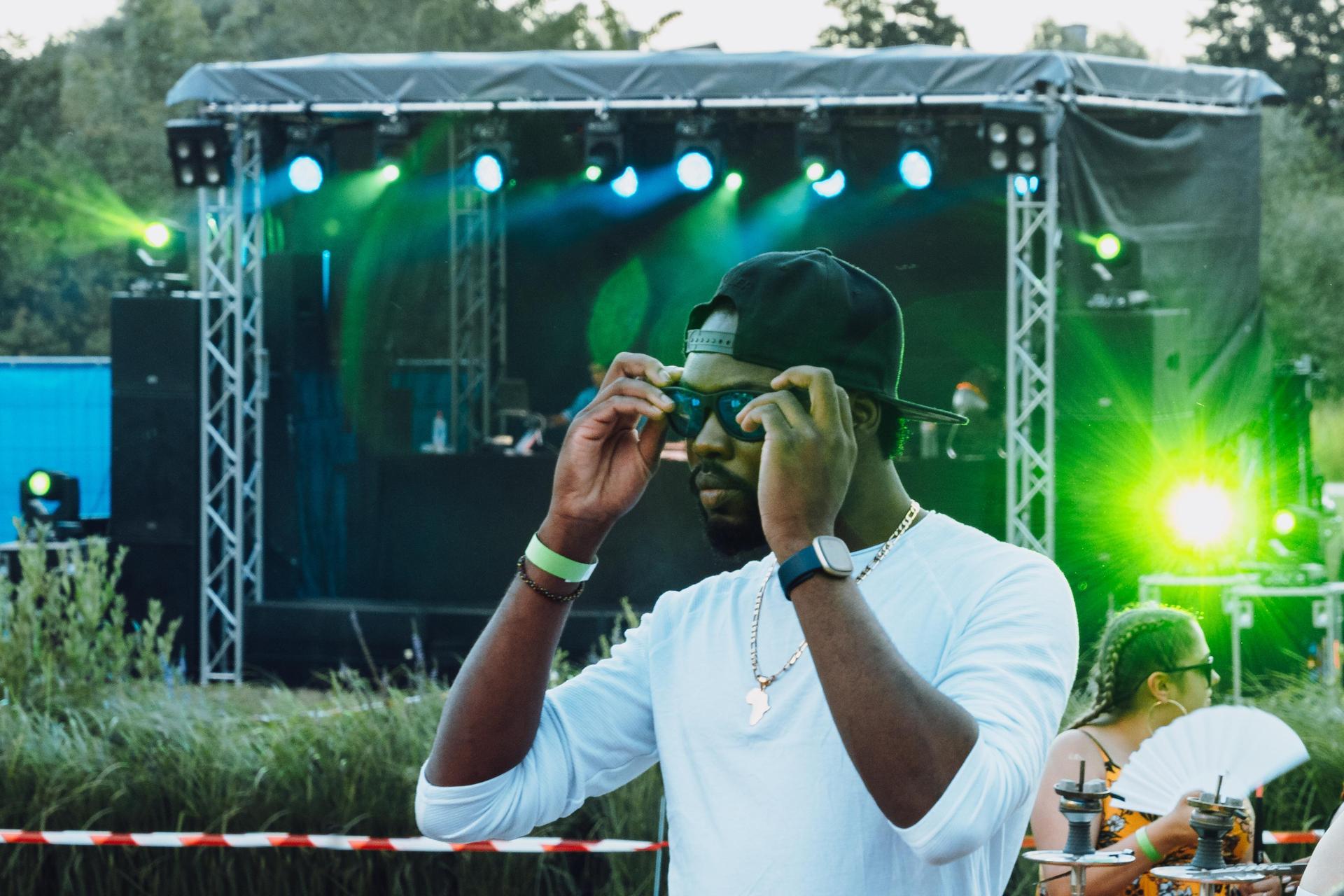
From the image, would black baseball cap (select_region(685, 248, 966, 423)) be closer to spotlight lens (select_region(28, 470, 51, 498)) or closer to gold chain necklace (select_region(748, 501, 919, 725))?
gold chain necklace (select_region(748, 501, 919, 725))

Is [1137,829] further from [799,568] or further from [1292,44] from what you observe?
[1292,44]

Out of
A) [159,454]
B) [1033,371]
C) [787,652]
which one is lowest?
[787,652]

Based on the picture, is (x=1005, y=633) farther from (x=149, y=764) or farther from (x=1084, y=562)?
(x=1084, y=562)

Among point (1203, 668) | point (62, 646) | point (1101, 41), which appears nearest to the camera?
point (1203, 668)

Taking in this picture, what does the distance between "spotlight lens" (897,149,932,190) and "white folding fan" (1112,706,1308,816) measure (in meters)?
7.49

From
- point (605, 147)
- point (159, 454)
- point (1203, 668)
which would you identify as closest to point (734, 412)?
point (1203, 668)

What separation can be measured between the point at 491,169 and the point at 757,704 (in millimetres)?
9407

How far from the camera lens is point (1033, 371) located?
9.70 metres

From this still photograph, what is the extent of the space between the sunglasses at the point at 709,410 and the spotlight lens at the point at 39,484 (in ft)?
34.0

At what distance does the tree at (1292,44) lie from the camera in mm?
38938

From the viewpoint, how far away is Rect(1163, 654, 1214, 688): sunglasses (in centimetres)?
361

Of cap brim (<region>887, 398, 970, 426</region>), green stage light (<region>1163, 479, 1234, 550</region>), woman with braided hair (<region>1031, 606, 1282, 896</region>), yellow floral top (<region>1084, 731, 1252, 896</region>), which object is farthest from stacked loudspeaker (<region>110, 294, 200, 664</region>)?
cap brim (<region>887, 398, 970, 426</region>)

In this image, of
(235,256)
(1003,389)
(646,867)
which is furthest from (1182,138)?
(646,867)

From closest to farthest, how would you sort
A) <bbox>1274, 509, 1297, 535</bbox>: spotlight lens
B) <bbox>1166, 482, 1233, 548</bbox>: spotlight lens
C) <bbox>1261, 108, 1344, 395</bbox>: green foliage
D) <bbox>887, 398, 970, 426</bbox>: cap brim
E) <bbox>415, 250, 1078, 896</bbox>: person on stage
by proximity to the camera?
<bbox>415, 250, 1078, 896</bbox>: person on stage → <bbox>887, 398, 970, 426</bbox>: cap brim → <bbox>1166, 482, 1233, 548</bbox>: spotlight lens → <bbox>1274, 509, 1297, 535</bbox>: spotlight lens → <bbox>1261, 108, 1344, 395</bbox>: green foliage
